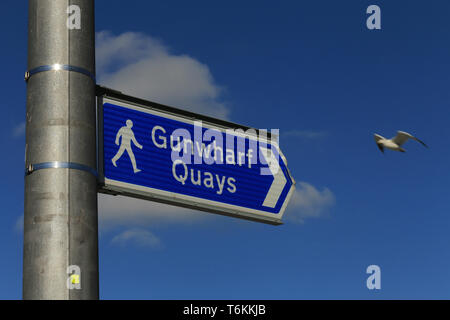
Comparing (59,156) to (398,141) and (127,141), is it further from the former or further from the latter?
(398,141)

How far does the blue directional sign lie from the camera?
324 inches

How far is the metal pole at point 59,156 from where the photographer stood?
698 cm

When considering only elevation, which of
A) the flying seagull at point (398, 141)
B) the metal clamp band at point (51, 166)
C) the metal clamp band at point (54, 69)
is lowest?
the metal clamp band at point (51, 166)

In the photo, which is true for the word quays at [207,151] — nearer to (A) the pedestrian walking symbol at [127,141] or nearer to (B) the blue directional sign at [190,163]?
(B) the blue directional sign at [190,163]

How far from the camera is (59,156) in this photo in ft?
23.8

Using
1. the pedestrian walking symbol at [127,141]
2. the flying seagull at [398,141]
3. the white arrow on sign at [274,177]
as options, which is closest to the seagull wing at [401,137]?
the flying seagull at [398,141]

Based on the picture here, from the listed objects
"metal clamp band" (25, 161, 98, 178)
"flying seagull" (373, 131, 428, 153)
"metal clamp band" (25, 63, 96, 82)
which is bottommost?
"metal clamp band" (25, 161, 98, 178)

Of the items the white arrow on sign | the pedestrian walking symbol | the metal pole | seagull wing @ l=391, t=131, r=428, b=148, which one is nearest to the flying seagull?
seagull wing @ l=391, t=131, r=428, b=148

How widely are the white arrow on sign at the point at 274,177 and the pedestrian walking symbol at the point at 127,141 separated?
211 centimetres

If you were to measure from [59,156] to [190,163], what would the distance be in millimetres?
2126

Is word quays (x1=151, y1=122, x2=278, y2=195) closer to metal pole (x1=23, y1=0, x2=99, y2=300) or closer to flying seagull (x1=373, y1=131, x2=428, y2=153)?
metal pole (x1=23, y1=0, x2=99, y2=300)
